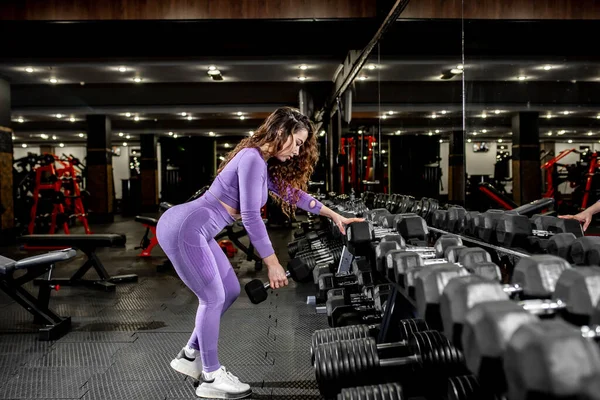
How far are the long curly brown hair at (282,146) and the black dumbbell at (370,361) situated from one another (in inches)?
34.0

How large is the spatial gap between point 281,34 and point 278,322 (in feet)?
11.8

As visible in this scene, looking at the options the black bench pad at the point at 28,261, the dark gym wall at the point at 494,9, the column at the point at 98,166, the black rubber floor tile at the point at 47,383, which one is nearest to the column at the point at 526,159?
the dark gym wall at the point at 494,9

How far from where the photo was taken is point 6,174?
7.79 metres

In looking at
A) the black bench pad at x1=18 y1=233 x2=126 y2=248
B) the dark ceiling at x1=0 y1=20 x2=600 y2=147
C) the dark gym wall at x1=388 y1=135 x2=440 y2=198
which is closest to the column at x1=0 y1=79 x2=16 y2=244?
the dark ceiling at x1=0 y1=20 x2=600 y2=147

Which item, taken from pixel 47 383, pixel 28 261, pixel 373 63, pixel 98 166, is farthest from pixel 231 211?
pixel 98 166

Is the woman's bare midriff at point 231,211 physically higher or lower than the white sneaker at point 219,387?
higher

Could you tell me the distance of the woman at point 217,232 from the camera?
1864mm

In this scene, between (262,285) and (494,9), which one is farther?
Answer: (494,9)

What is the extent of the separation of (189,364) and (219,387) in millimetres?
186

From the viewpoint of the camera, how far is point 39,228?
945 centimetres

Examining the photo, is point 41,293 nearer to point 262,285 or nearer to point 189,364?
point 189,364

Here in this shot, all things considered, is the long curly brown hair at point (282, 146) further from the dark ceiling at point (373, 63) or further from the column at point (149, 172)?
the column at point (149, 172)

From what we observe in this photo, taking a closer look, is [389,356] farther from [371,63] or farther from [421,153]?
[421,153]

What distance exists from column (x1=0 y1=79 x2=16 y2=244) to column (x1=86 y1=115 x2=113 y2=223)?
12.0 feet
